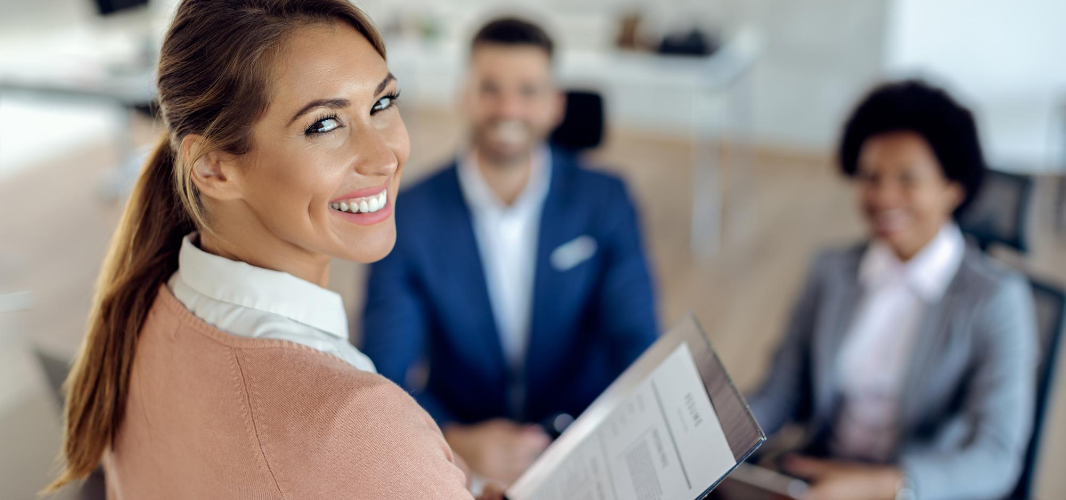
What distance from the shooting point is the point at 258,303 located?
0.79 metres

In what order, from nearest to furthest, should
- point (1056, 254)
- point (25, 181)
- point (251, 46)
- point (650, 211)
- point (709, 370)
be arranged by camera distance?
point (251, 46) < point (709, 370) < point (1056, 254) < point (650, 211) < point (25, 181)

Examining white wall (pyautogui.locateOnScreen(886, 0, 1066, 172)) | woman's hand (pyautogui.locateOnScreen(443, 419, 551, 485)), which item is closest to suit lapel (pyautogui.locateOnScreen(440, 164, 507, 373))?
woman's hand (pyautogui.locateOnScreen(443, 419, 551, 485))

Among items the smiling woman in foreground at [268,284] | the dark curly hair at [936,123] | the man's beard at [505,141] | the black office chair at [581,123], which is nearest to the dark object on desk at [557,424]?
the man's beard at [505,141]

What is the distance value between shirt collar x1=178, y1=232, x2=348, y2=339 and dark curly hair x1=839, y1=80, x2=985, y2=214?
139cm

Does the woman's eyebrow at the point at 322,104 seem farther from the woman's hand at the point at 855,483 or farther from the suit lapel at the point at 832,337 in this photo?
the suit lapel at the point at 832,337

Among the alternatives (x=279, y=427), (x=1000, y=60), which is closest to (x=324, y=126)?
(x=279, y=427)

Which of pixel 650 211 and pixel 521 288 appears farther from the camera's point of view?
pixel 650 211

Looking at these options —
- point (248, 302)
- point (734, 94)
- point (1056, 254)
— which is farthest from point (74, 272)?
point (1056, 254)

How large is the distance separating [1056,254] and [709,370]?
142 inches

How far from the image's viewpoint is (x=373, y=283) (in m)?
1.98

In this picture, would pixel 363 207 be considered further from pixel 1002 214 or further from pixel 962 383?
pixel 1002 214

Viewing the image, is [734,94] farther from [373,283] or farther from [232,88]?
[232,88]

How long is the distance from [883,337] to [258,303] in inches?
55.9

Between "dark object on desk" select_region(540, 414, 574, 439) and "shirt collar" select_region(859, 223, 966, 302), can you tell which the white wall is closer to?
"shirt collar" select_region(859, 223, 966, 302)
